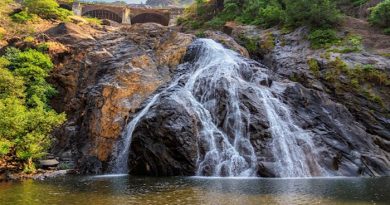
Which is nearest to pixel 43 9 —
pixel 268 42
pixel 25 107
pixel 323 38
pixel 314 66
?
pixel 25 107

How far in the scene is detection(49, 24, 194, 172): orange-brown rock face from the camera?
21.9 metres

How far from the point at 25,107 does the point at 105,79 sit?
5.31 metres

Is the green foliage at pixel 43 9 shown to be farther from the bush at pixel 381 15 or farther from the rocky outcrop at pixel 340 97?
the bush at pixel 381 15

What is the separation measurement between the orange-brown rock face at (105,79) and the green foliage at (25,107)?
148cm

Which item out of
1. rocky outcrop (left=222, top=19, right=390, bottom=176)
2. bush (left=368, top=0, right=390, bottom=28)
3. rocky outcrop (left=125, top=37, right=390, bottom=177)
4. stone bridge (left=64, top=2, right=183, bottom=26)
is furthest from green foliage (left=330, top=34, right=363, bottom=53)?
stone bridge (left=64, top=2, right=183, bottom=26)

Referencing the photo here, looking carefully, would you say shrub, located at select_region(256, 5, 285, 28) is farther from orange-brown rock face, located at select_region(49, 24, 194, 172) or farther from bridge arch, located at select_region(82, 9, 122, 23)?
bridge arch, located at select_region(82, 9, 122, 23)

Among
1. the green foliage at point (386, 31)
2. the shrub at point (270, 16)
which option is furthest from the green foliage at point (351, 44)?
the shrub at point (270, 16)

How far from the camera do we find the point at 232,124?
20.0 metres

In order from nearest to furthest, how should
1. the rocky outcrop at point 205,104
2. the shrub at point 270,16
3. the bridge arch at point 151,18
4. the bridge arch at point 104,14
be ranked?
the rocky outcrop at point 205,104
the shrub at point 270,16
the bridge arch at point 104,14
the bridge arch at point 151,18

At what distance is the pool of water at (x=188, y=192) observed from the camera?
Answer: 10891mm

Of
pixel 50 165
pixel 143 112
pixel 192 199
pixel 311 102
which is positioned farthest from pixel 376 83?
pixel 50 165

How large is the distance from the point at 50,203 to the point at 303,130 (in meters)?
14.0

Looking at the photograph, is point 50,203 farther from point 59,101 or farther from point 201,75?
point 59,101

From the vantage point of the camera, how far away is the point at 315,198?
11.1 m
